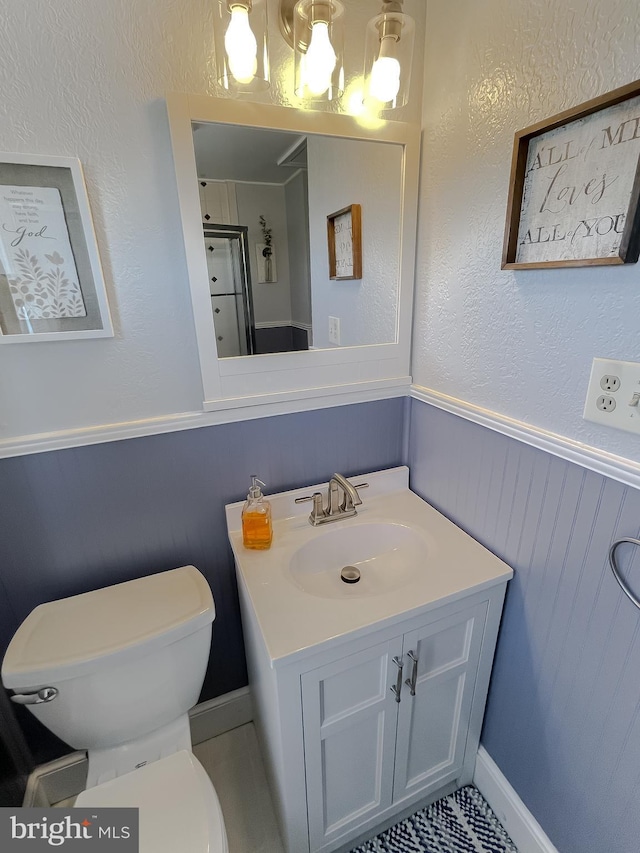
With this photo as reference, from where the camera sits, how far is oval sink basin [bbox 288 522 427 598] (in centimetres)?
112

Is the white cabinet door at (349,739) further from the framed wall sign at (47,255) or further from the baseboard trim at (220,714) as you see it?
the framed wall sign at (47,255)

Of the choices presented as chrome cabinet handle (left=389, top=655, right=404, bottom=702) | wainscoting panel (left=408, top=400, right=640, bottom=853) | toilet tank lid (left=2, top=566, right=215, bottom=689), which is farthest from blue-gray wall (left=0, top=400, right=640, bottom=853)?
chrome cabinet handle (left=389, top=655, right=404, bottom=702)

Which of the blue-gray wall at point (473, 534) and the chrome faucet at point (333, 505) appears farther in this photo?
the chrome faucet at point (333, 505)

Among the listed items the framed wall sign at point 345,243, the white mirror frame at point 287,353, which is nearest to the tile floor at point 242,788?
the white mirror frame at point 287,353

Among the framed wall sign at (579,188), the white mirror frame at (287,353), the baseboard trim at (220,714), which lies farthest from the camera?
the baseboard trim at (220,714)

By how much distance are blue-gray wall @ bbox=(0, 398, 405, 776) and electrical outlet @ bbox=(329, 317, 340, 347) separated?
0.69 feet

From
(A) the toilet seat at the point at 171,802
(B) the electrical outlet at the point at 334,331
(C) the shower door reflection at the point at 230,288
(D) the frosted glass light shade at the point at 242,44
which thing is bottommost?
(A) the toilet seat at the point at 171,802

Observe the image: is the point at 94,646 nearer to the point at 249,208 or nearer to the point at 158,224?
the point at 158,224

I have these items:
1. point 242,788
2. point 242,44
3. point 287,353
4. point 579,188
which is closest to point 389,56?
point 242,44

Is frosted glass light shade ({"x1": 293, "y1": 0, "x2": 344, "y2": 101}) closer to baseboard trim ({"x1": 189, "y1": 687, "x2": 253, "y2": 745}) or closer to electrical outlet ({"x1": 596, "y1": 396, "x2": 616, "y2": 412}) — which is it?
electrical outlet ({"x1": 596, "y1": 396, "x2": 616, "y2": 412})

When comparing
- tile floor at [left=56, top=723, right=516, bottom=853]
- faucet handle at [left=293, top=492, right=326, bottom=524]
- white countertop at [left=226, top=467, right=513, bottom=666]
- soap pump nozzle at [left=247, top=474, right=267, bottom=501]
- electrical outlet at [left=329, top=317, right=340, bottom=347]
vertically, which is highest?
electrical outlet at [left=329, top=317, right=340, bottom=347]

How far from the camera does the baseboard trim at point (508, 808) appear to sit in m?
1.05

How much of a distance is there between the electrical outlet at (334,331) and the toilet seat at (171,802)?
3.81 feet

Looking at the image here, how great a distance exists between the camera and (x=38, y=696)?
0.86 m
